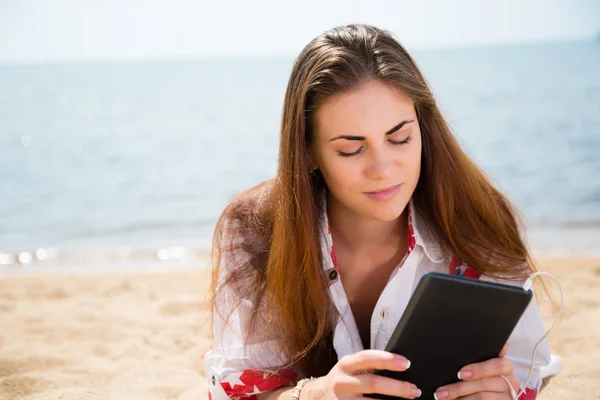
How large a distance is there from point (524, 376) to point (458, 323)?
32.1 inches

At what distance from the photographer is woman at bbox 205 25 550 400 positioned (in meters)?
2.57

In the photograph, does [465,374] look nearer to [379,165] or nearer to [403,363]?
[403,363]

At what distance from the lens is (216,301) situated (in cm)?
287

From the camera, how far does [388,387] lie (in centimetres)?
220

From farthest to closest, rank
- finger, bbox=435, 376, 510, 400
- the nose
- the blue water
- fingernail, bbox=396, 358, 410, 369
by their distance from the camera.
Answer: the blue water → the nose → finger, bbox=435, 376, 510, 400 → fingernail, bbox=396, 358, 410, 369

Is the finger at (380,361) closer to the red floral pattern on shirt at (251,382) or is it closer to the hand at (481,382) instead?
the hand at (481,382)

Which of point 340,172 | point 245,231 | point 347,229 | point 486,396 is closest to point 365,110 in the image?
point 340,172

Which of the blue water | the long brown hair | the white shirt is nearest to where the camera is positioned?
the long brown hair

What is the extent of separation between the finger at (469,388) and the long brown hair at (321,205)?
567mm

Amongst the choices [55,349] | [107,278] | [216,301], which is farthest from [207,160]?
[216,301]

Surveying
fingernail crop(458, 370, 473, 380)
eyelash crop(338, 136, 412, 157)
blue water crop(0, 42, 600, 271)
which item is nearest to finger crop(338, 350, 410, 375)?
fingernail crop(458, 370, 473, 380)

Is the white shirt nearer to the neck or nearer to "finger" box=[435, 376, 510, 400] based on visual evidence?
the neck

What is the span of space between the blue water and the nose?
547 mm

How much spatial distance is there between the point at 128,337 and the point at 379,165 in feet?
8.06
